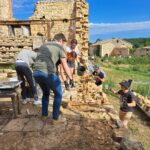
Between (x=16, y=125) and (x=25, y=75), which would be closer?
(x=16, y=125)

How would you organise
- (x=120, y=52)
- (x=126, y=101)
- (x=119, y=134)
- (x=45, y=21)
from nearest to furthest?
(x=119, y=134) → (x=126, y=101) → (x=45, y=21) → (x=120, y=52)

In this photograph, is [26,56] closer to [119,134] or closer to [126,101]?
[126,101]

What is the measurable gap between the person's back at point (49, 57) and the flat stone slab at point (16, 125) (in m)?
1.10

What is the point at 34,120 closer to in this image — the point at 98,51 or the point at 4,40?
the point at 4,40

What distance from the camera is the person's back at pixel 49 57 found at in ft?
16.9

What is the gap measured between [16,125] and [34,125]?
1.14 feet

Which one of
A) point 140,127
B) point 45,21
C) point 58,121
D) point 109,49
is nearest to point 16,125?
point 58,121

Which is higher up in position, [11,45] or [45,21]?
[45,21]

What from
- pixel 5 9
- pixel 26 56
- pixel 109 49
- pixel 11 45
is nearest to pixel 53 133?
pixel 26 56

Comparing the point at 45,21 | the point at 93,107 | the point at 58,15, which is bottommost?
the point at 93,107

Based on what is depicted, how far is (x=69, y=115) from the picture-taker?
19.3 ft

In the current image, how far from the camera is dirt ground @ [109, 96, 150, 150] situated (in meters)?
8.72

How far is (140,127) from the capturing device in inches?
398

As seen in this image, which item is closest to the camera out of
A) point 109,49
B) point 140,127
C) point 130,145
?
point 130,145
